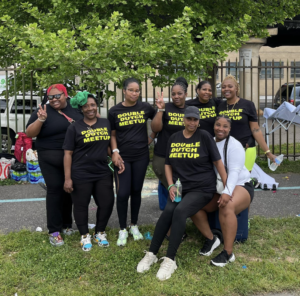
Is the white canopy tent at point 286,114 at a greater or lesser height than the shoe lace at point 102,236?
greater

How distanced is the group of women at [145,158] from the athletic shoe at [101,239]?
0.01 m

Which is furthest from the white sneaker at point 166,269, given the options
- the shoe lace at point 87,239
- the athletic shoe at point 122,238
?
the shoe lace at point 87,239

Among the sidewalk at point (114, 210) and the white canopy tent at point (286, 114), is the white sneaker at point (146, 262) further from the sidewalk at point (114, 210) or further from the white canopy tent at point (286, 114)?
the white canopy tent at point (286, 114)

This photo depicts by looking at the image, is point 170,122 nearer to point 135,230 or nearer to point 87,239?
point 135,230

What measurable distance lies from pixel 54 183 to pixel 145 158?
1042 mm

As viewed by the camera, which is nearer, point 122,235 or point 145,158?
point 122,235

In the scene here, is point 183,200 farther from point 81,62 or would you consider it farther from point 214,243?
point 81,62

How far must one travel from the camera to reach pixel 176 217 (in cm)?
365

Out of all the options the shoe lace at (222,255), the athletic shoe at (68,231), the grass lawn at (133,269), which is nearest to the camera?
the grass lawn at (133,269)

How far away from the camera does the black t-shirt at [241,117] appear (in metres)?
4.43

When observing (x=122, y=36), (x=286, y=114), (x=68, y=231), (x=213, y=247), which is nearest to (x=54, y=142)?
(x=68, y=231)

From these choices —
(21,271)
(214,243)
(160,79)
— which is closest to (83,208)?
(21,271)

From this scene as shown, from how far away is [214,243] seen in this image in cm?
399

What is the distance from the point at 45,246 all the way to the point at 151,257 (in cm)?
123
